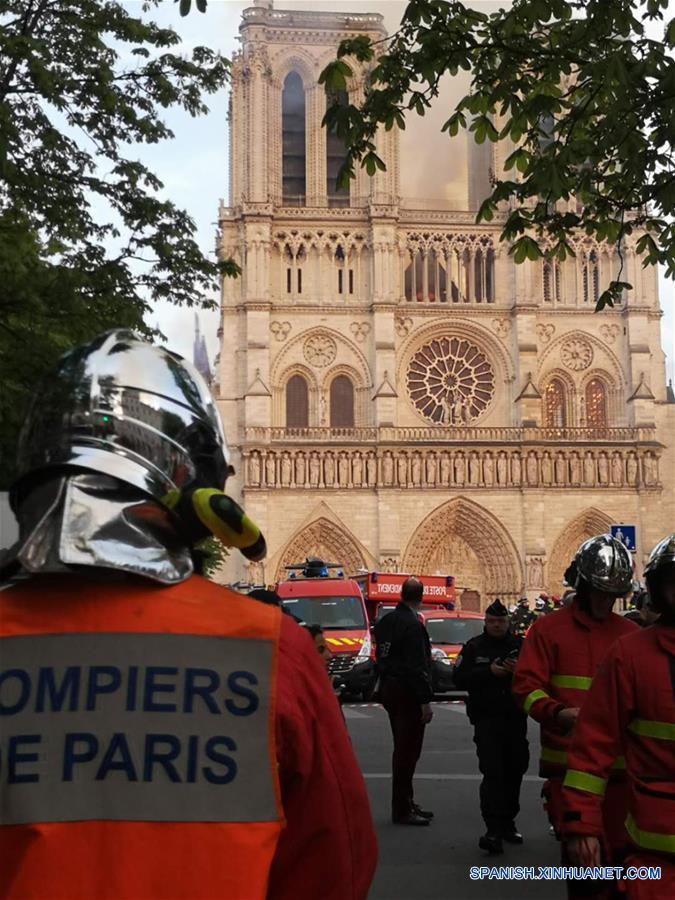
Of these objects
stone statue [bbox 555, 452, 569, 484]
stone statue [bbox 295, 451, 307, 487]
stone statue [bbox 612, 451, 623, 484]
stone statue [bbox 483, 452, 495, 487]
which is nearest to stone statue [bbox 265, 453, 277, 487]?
stone statue [bbox 295, 451, 307, 487]

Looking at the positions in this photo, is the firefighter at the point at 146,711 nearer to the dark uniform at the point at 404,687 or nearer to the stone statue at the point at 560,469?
the dark uniform at the point at 404,687

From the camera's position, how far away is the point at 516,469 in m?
41.7

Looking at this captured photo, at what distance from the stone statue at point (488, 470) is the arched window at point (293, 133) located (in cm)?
1230

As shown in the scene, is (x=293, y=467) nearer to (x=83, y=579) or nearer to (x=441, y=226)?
(x=441, y=226)

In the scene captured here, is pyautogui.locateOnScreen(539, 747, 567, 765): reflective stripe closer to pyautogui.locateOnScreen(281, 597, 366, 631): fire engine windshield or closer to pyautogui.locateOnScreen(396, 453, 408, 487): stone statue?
pyautogui.locateOnScreen(281, 597, 366, 631): fire engine windshield

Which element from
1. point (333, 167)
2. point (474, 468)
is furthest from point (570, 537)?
point (333, 167)

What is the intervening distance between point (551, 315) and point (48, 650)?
42.4 metres

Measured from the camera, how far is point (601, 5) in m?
7.75

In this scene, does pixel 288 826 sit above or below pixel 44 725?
below

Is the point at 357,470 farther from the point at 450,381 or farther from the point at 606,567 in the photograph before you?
the point at 606,567

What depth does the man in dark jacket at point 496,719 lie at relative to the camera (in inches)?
287

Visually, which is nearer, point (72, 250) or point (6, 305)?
point (6, 305)

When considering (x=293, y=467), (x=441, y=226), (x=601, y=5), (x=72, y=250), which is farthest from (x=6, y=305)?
(x=441, y=226)

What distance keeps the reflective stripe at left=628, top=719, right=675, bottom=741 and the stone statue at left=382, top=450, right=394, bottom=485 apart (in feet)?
123
